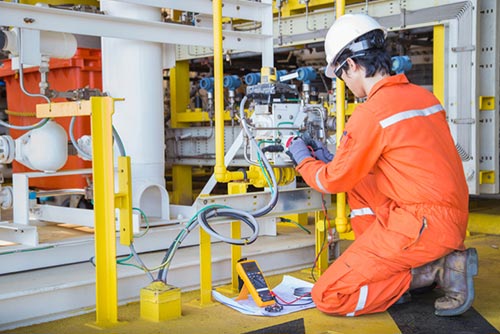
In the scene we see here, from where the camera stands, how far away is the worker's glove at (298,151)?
11.0 feet

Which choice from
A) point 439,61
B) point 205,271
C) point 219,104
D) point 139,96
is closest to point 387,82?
point 219,104

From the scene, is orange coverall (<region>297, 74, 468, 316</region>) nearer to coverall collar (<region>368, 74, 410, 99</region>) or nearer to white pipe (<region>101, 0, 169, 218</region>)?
coverall collar (<region>368, 74, 410, 99</region>)

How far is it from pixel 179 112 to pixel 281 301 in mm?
4005

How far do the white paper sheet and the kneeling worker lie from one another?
0.15m

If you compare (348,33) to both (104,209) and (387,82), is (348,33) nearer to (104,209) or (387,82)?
(387,82)

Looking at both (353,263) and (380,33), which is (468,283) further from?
(380,33)

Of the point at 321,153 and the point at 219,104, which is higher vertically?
the point at 219,104

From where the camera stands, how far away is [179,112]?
7.20 m

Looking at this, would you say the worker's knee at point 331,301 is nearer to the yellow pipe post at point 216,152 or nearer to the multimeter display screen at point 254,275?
the multimeter display screen at point 254,275

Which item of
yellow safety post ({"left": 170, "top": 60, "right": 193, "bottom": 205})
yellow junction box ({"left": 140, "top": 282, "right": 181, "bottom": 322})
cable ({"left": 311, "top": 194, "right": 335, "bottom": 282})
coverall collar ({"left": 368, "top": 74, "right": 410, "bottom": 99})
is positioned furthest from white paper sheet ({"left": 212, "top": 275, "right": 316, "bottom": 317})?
yellow safety post ({"left": 170, "top": 60, "right": 193, "bottom": 205})

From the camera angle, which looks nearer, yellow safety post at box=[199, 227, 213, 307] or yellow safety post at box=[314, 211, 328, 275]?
yellow safety post at box=[199, 227, 213, 307]

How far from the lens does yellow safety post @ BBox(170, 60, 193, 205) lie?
7.19 meters

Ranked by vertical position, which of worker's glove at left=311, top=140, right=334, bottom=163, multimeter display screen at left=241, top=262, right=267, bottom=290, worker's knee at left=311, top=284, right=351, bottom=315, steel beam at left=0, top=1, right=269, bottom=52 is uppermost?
steel beam at left=0, top=1, right=269, bottom=52

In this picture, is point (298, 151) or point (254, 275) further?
point (254, 275)
